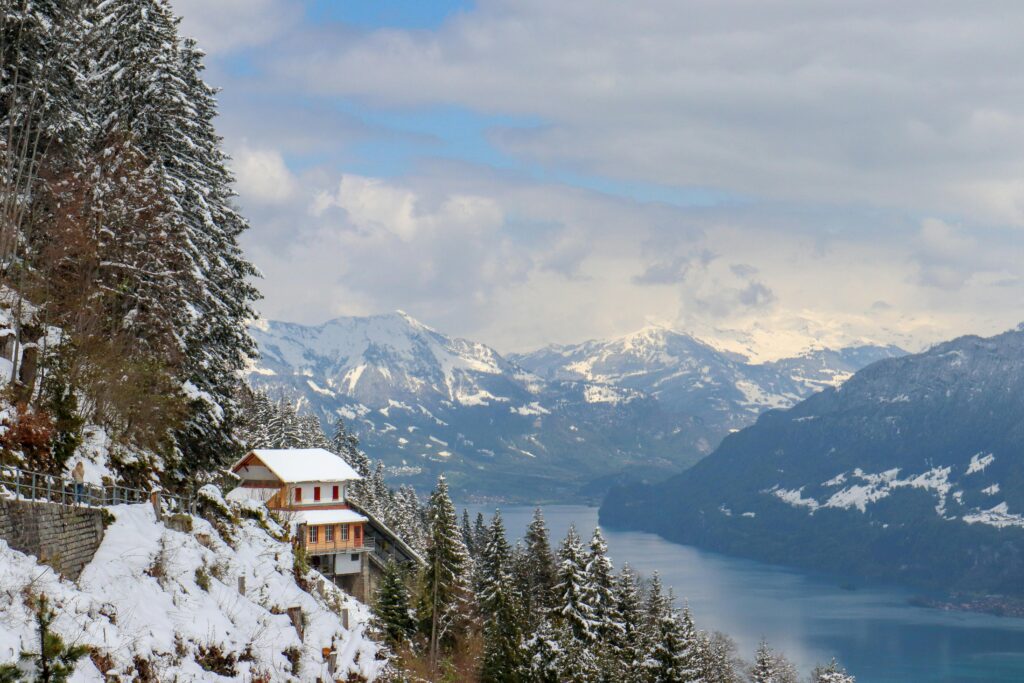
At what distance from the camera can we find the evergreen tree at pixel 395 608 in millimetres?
62625

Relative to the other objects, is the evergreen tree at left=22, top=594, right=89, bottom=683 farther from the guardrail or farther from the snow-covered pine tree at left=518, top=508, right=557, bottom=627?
the snow-covered pine tree at left=518, top=508, right=557, bottom=627

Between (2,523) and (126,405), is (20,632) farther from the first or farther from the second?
(126,405)

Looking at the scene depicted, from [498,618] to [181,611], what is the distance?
42971 millimetres

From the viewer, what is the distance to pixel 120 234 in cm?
3900

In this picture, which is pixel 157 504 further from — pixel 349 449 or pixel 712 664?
pixel 349 449

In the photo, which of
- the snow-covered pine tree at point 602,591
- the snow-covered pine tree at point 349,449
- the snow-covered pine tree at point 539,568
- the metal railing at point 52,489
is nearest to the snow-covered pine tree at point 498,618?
the snow-covered pine tree at point 539,568

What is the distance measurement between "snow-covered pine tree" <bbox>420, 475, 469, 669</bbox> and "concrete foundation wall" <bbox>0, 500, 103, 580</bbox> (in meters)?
40.3

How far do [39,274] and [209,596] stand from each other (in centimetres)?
1444

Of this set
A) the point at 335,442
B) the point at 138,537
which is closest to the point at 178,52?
the point at 138,537

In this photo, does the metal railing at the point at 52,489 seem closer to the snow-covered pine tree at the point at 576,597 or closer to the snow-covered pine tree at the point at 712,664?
the snow-covered pine tree at the point at 576,597

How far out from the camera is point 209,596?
28.1m

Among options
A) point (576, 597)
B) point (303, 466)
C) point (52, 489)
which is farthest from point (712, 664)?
point (52, 489)

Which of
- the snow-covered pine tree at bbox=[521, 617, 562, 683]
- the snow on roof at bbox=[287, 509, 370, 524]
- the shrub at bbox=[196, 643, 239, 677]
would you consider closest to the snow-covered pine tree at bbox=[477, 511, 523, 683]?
the snow-covered pine tree at bbox=[521, 617, 562, 683]

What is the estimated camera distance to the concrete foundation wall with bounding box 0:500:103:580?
21562mm
